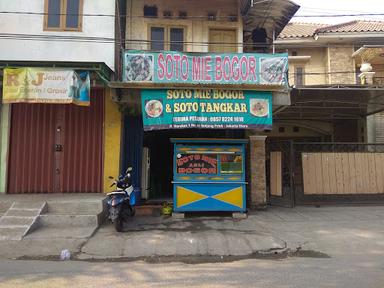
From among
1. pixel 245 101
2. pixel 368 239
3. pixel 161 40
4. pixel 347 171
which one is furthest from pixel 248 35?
pixel 368 239

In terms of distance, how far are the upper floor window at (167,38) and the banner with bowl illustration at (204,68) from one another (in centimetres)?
181

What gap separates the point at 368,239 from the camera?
8.73 metres

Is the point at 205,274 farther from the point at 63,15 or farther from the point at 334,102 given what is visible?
the point at 334,102

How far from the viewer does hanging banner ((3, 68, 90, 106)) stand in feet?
32.7

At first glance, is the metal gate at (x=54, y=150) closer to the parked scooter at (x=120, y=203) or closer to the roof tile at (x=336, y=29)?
the parked scooter at (x=120, y=203)

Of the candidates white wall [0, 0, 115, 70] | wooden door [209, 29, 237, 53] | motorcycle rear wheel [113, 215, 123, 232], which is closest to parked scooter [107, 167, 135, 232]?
motorcycle rear wheel [113, 215, 123, 232]

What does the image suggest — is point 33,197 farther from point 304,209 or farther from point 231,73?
point 304,209

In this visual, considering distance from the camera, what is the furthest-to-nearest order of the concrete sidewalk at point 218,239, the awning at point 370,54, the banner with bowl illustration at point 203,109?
1. the awning at point 370,54
2. the banner with bowl illustration at point 203,109
3. the concrete sidewalk at point 218,239

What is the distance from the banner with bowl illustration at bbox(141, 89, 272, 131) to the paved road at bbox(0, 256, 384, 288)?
14.7ft

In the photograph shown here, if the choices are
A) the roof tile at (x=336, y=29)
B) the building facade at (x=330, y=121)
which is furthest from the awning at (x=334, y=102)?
the roof tile at (x=336, y=29)

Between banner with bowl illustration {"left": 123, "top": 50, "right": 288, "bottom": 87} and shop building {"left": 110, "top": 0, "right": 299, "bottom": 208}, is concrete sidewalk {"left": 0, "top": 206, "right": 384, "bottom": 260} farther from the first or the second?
banner with bowl illustration {"left": 123, "top": 50, "right": 288, "bottom": 87}

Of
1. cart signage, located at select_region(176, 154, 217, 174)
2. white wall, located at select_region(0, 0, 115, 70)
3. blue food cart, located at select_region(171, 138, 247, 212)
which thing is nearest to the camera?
blue food cart, located at select_region(171, 138, 247, 212)

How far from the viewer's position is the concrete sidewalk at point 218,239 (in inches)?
305

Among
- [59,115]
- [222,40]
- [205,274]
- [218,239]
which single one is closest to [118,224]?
[218,239]
